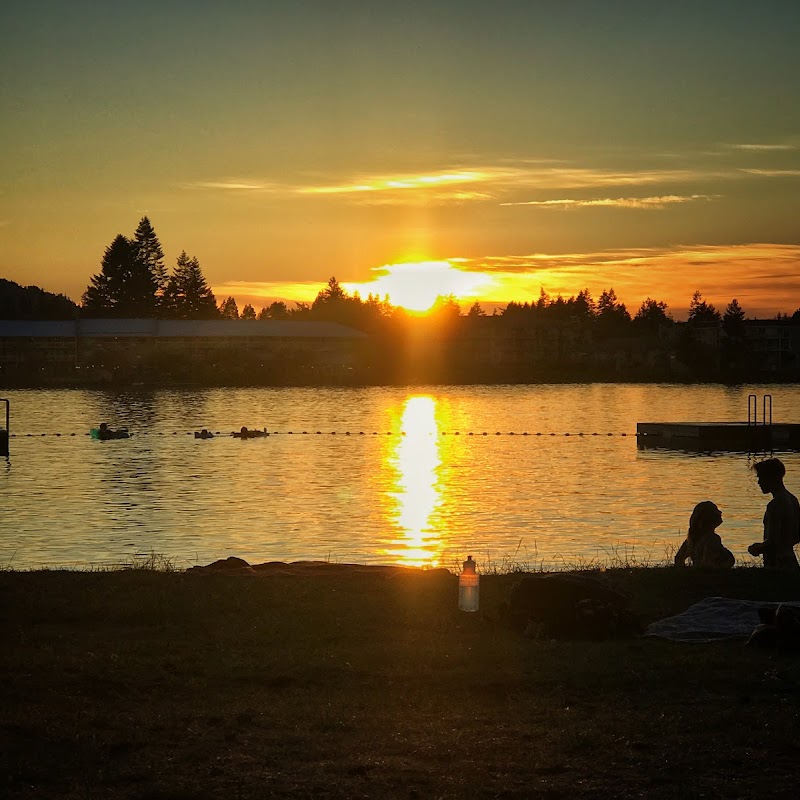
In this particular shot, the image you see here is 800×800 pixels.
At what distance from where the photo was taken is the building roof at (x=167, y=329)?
17838 cm

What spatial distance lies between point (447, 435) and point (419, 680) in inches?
3048

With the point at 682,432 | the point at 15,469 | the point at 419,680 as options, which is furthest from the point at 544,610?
the point at 682,432

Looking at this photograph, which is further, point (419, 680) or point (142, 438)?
point (142, 438)

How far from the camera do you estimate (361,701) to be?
1001 cm

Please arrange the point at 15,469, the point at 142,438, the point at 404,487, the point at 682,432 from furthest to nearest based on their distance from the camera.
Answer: the point at 142,438
the point at 682,432
the point at 15,469
the point at 404,487

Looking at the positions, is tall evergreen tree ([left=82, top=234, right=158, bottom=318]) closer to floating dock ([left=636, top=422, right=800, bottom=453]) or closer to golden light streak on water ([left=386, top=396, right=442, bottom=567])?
golden light streak on water ([left=386, top=396, right=442, bottom=567])

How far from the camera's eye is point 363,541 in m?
32.2

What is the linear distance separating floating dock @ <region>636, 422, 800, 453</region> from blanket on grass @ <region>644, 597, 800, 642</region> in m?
56.0

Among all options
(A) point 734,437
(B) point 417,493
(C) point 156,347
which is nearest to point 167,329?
(C) point 156,347

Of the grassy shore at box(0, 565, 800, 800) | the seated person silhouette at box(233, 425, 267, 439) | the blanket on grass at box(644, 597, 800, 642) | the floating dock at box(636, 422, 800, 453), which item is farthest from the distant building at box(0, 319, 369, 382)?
the blanket on grass at box(644, 597, 800, 642)

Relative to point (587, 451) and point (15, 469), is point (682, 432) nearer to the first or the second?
point (587, 451)

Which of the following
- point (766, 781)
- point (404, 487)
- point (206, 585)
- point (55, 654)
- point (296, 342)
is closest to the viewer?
point (766, 781)

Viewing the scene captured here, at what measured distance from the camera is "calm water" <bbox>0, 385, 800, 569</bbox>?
30.4 meters

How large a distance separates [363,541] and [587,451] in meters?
41.1
